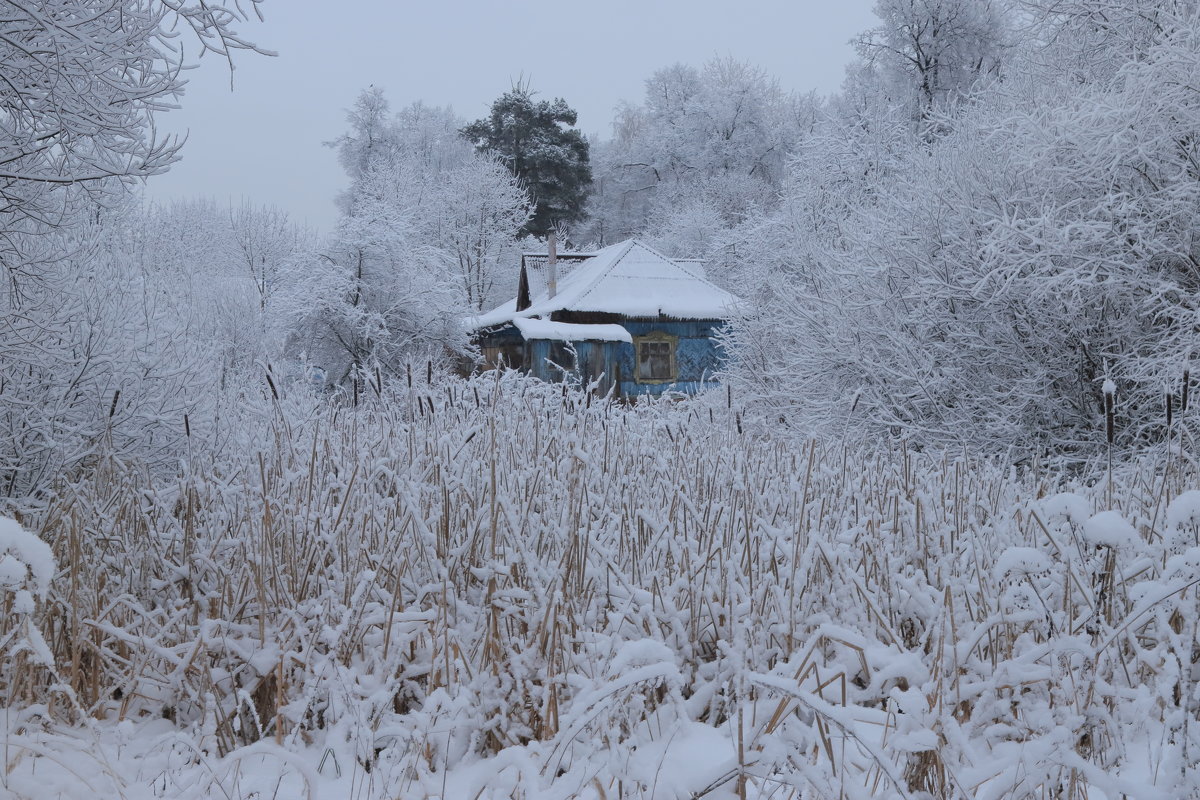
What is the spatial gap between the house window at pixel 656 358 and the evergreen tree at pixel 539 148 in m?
13.7

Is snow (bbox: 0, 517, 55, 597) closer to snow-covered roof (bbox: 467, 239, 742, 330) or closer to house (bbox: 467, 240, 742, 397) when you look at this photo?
house (bbox: 467, 240, 742, 397)

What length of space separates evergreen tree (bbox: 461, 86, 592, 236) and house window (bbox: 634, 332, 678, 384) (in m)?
13.7

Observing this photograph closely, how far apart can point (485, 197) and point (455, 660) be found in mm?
35223

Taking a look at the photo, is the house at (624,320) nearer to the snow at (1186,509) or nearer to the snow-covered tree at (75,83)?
the snow-covered tree at (75,83)

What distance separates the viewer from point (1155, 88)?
752cm

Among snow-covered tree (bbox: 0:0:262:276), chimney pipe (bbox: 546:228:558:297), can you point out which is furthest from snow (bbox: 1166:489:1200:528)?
chimney pipe (bbox: 546:228:558:297)

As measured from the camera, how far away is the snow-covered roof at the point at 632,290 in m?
24.7

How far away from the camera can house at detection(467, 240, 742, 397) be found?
77.2 feet

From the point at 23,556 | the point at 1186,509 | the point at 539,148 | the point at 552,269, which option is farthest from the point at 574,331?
the point at 23,556

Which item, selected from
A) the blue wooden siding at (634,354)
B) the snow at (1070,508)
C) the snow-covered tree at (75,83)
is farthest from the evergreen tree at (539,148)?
the snow at (1070,508)

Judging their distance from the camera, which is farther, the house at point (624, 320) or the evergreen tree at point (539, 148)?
the evergreen tree at point (539, 148)

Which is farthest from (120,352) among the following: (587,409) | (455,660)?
(455,660)

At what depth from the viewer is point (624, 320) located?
2508 cm

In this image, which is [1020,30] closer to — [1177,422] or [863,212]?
[863,212]
